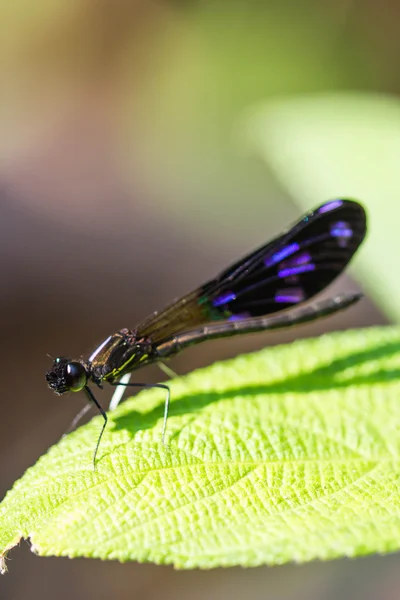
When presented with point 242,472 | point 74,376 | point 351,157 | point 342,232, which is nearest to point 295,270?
point 342,232

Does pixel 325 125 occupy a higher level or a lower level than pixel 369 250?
higher

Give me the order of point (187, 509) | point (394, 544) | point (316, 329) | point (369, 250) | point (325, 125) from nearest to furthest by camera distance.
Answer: point (394, 544) → point (187, 509) → point (369, 250) → point (325, 125) → point (316, 329)

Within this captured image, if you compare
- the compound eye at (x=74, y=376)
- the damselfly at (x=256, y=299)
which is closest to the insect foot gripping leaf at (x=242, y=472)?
the compound eye at (x=74, y=376)

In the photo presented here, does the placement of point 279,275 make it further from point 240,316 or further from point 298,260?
point 240,316

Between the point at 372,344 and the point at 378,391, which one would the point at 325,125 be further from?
the point at 378,391

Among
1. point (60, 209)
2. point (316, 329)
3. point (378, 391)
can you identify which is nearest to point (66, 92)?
point (60, 209)
